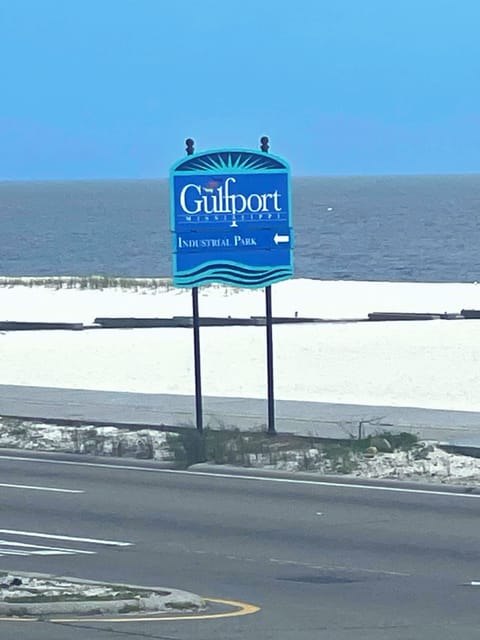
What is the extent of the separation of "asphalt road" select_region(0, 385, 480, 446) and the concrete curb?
914cm

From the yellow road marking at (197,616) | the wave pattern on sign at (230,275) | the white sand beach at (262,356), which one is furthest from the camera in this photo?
the white sand beach at (262,356)

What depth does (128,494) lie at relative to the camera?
52.8 ft

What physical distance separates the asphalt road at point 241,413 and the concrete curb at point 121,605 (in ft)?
30.0

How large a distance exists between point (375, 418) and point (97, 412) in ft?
14.4

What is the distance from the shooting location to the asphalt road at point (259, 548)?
948cm

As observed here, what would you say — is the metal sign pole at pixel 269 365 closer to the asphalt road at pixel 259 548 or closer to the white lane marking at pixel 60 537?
the asphalt road at pixel 259 548

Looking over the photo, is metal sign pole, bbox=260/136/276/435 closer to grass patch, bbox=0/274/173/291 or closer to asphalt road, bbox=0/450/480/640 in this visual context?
asphalt road, bbox=0/450/480/640

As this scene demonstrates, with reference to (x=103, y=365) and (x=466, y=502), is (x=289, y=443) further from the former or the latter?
(x=103, y=365)

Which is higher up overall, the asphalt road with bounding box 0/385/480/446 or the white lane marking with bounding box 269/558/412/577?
the asphalt road with bounding box 0/385/480/446

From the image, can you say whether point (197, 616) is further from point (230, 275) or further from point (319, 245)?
point (319, 245)

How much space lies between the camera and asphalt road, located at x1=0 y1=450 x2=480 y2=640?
373 inches

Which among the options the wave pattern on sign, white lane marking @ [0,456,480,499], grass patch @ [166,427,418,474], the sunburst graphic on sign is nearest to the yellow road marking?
white lane marking @ [0,456,480,499]

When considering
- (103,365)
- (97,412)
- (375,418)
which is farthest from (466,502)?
(103,365)

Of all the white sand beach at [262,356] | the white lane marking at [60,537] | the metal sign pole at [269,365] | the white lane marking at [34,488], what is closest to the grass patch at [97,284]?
the white sand beach at [262,356]
